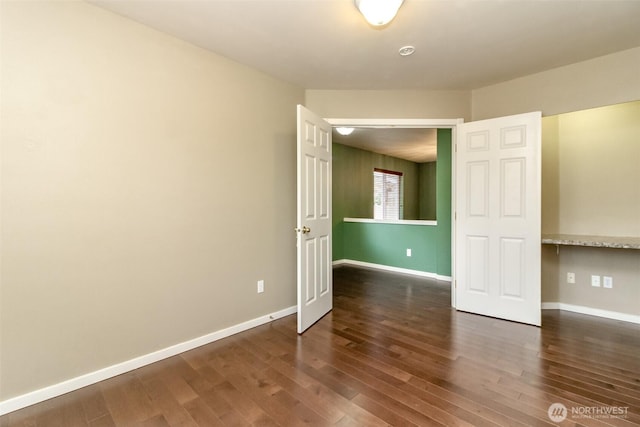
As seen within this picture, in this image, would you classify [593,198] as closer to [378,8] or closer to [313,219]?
[313,219]

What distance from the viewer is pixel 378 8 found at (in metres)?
1.80

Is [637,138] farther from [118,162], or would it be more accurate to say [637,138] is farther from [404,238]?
[118,162]

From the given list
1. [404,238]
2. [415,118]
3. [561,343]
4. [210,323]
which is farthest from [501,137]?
[210,323]

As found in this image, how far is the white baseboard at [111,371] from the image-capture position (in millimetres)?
1744

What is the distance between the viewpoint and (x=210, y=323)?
8.55ft

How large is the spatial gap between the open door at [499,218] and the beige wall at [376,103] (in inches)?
18.2

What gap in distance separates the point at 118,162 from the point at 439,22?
7.90 ft

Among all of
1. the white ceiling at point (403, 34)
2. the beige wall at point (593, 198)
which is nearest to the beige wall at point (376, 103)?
the white ceiling at point (403, 34)

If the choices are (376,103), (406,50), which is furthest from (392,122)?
(406,50)

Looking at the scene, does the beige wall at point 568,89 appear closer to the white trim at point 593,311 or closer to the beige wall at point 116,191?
the white trim at point 593,311

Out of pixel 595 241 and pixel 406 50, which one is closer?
pixel 406 50

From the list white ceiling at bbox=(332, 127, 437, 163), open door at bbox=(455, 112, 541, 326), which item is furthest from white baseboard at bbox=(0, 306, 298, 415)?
white ceiling at bbox=(332, 127, 437, 163)

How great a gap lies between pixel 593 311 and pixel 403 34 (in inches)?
131

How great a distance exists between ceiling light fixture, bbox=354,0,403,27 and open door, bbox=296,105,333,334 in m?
0.98
